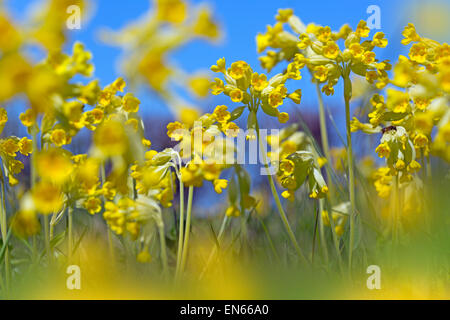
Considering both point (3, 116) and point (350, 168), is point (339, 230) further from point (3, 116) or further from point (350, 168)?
point (3, 116)

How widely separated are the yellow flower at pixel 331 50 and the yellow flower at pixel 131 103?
0.51m

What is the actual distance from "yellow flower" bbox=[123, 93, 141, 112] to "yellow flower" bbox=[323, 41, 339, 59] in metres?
0.51

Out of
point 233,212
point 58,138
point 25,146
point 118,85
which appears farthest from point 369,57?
point 25,146

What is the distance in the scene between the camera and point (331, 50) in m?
1.36

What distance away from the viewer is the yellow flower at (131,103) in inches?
48.6

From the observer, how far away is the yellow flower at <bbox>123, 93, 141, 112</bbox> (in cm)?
123

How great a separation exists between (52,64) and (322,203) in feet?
3.24

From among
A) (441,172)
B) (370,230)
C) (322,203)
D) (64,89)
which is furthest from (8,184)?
(441,172)

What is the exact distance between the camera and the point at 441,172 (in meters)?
1.97

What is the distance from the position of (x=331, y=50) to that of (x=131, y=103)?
0.55m

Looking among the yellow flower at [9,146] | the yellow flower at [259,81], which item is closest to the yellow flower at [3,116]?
the yellow flower at [9,146]

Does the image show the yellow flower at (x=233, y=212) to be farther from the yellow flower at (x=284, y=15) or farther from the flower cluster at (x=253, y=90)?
the yellow flower at (x=284, y=15)

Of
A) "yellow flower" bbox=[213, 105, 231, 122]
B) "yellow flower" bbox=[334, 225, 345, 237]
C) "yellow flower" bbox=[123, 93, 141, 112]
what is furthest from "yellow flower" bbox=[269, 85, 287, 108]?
"yellow flower" bbox=[334, 225, 345, 237]
